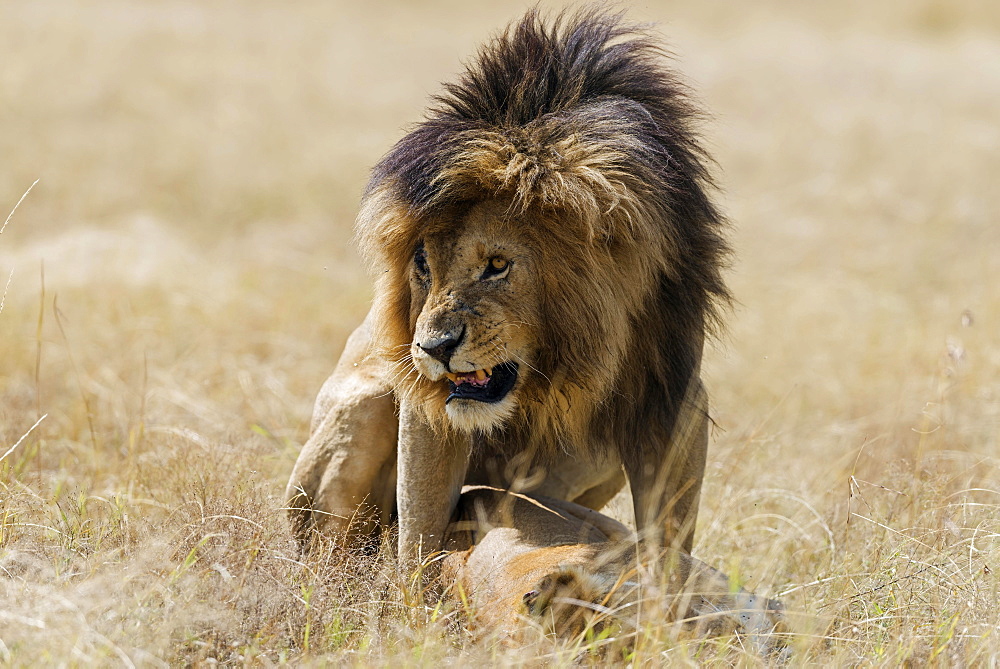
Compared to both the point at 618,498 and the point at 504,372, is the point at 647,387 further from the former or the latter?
→ the point at 618,498

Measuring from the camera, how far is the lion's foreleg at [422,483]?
3.95 meters

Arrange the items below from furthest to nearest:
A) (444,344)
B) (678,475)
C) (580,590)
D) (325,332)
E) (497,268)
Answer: (325,332), (678,475), (497,268), (444,344), (580,590)

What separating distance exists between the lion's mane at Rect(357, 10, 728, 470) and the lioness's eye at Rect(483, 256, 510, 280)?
110 mm

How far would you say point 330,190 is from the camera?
12.9 meters

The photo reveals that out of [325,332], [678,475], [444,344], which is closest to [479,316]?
[444,344]

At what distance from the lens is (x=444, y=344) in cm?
339

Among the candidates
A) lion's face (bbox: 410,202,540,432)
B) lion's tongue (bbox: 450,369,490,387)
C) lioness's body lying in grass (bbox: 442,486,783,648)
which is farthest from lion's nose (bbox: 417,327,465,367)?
lioness's body lying in grass (bbox: 442,486,783,648)

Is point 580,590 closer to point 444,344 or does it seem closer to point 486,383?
point 486,383

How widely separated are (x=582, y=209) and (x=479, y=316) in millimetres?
443

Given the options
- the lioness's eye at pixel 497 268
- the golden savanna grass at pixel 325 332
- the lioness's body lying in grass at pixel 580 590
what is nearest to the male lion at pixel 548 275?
the lioness's eye at pixel 497 268

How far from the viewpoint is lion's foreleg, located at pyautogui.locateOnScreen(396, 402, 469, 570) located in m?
3.95

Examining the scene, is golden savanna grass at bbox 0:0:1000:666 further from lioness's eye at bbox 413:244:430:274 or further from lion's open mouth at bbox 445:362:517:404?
lioness's eye at bbox 413:244:430:274

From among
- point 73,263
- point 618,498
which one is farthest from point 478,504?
point 73,263

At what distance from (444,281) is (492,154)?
41 centimetres
